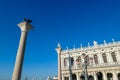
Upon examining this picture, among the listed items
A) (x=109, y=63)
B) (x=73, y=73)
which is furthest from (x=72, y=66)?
(x=109, y=63)

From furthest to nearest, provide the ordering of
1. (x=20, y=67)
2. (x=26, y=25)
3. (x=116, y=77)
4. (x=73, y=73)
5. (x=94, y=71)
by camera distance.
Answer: (x=73, y=73) < (x=94, y=71) < (x=116, y=77) < (x=26, y=25) < (x=20, y=67)

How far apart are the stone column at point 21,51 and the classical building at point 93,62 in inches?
832

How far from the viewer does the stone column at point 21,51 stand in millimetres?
7834

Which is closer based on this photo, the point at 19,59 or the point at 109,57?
the point at 19,59

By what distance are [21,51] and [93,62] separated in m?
27.6

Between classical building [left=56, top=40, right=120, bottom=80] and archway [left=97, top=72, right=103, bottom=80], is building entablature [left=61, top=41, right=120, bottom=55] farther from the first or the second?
archway [left=97, top=72, right=103, bottom=80]

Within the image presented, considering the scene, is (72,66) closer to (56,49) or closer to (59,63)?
→ (59,63)

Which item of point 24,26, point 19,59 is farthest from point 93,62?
point 19,59

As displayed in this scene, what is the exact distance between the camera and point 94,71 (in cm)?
3181

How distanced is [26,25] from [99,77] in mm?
28799

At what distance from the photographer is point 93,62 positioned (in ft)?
108

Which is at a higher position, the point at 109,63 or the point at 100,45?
the point at 100,45

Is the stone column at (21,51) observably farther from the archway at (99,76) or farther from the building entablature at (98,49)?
the archway at (99,76)

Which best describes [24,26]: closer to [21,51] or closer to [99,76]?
[21,51]
